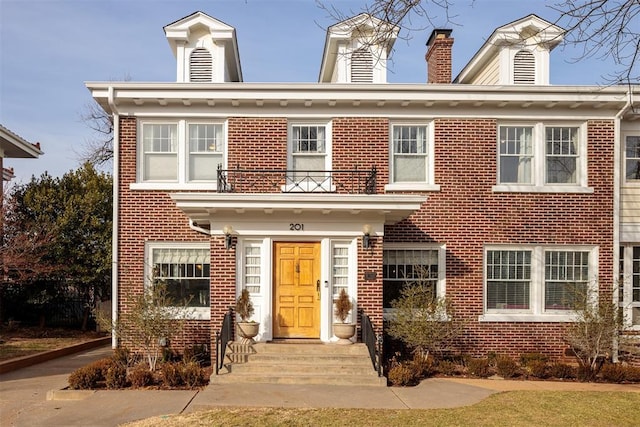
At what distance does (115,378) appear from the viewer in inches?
384

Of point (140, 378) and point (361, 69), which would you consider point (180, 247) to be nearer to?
point (140, 378)

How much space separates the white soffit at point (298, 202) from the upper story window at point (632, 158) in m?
6.03

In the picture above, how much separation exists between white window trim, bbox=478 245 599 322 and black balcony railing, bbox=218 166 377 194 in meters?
3.61

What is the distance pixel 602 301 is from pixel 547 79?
583cm

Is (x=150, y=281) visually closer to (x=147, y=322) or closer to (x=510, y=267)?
(x=147, y=322)

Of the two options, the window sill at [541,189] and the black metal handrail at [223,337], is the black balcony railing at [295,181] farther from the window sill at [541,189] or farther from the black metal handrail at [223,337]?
the window sill at [541,189]

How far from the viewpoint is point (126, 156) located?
12.7m

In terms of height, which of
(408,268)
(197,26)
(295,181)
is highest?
(197,26)

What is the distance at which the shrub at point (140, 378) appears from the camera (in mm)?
9828

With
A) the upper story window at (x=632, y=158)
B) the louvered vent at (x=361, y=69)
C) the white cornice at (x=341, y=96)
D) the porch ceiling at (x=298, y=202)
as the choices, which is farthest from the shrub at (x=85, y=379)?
the upper story window at (x=632, y=158)

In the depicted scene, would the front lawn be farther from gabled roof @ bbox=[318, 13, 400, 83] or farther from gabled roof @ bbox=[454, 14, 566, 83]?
gabled roof @ bbox=[454, 14, 566, 83]

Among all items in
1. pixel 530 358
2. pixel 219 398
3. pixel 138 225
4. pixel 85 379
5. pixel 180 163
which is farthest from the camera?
pixel 180 163

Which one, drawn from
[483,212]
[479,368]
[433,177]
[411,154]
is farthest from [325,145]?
[479,368]

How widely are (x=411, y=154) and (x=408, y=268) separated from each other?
2779 mm
